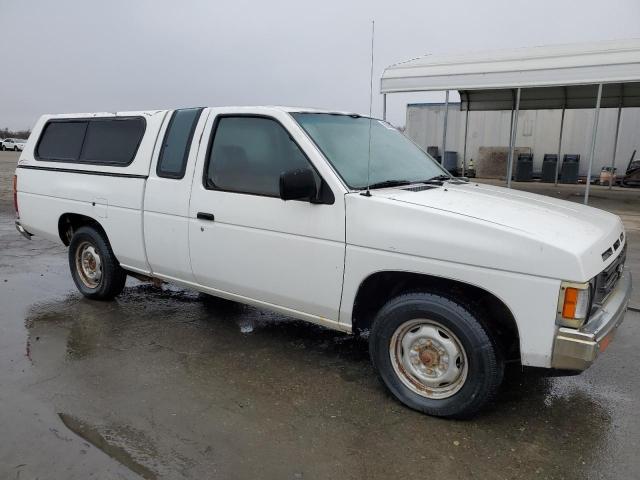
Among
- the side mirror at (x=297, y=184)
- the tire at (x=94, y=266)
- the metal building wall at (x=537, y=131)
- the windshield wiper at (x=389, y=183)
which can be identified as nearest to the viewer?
the side mirror at (x=297, y=184)

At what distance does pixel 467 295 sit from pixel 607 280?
858 millimetres

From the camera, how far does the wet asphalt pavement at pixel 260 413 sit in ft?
9.18

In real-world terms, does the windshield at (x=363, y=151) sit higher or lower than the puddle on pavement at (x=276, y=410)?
higher

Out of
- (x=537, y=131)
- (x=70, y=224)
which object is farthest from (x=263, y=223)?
(x=537, y=131)

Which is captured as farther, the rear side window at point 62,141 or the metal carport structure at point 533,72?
the metal carport structure at point 533,72

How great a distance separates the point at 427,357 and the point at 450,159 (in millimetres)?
22960

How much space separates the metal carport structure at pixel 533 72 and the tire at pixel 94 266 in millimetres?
9967

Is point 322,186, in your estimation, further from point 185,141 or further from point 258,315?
point 258,315

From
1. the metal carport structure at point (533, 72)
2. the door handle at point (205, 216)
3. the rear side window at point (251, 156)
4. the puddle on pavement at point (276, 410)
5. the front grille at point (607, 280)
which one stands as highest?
the metal carport structure at point (533, 72)

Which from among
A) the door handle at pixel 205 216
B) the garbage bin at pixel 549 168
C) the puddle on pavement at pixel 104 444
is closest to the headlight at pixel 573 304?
the puddle on pavement at pixel 104 444

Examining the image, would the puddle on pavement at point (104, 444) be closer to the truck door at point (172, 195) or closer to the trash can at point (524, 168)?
the truck door at point (172, 195)

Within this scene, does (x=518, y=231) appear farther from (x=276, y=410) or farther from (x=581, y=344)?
(x=276, y=410)

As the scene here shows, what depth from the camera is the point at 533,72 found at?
12492 mm

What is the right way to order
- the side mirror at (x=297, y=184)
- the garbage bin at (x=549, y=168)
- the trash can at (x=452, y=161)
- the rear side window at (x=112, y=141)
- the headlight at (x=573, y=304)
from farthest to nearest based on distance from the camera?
the trash can at (x=452, y=161)
the garbage bin at (x=549, y=168)
the rear side window at (x=112, y=141)
the side mirror at (x=297, y=184)
the headlight at (x=573, y=304)
